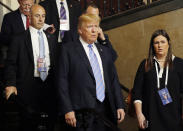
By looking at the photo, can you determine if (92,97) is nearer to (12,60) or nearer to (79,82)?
(79,82)

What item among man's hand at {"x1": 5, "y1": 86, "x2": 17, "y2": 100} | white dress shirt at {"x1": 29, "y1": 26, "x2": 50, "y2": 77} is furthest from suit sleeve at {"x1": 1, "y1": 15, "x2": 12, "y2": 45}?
man's hand at {"x1": 5, "y1": 86, "x2": 17, "y2": 100}

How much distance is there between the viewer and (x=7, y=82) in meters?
4.09

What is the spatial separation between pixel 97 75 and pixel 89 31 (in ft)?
1.55

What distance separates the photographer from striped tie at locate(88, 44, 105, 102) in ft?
12.5

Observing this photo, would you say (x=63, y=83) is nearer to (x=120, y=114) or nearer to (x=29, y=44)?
(x=120, y=114)

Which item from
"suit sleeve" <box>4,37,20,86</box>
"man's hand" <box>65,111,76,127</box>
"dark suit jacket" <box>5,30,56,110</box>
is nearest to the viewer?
"man's hand" <box>65,111,76,127</box>

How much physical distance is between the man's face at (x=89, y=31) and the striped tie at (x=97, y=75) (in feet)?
0.26

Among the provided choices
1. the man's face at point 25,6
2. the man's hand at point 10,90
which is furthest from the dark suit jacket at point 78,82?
the man's face at point 25,6

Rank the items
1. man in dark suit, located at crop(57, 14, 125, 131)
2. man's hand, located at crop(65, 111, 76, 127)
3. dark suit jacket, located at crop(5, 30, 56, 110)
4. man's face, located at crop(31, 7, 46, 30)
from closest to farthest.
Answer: man's hand, located at crop(65, 111, 76, 127) < man in dark suit, located at crop(57, 14, 125, 131) < dark suit jacket, located at crop(5, 30, 56, 110) < man's face, located at crop(31, 7, 46, 30)

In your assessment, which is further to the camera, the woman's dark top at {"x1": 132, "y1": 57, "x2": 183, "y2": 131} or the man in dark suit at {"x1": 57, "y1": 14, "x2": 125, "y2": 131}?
the woman's dark top at {"x1": 132, "y1": 57, "x2": 183, "y2": 131}

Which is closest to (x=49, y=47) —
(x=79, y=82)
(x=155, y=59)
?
(x=79, y=82)

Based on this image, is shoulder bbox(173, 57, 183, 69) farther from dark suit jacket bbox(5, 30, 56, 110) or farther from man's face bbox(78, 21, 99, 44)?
dark suit jacket bbox(5, 30, 56, 110)

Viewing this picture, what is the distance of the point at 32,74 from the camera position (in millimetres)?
4289

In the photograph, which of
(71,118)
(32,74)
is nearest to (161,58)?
(71,118)
